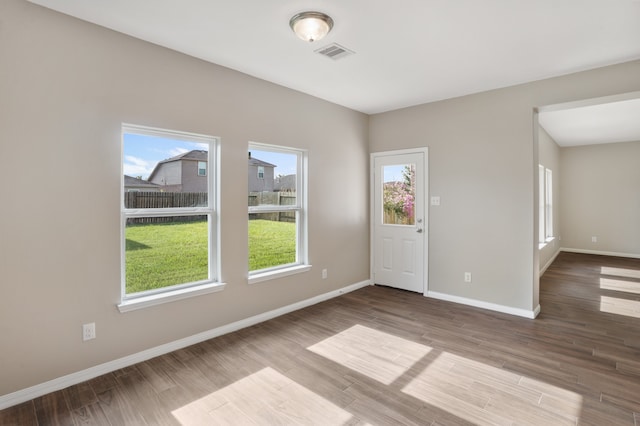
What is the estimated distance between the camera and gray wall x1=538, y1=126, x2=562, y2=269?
Answer: 6153 mm

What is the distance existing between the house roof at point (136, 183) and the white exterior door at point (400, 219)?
3264mm

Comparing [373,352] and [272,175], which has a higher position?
[272,175]

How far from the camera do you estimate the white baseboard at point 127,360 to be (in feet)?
7.25

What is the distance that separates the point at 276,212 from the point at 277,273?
0.72m

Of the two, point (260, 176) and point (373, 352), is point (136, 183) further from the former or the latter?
point (373, 352)

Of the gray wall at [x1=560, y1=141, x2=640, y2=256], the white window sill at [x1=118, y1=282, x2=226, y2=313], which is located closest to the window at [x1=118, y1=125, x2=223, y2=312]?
the white window sill at [x1=118, y1=282, x2=226, y2=313]

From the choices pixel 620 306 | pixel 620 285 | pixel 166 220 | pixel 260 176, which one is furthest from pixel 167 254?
pixel 620 285

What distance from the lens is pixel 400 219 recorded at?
493cm

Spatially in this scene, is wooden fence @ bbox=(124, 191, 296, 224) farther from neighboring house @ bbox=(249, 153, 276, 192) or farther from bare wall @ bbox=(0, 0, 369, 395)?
bare wall @ bbox=(0, 0, 369, 395)

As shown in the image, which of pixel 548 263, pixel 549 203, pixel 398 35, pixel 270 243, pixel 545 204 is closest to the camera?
pixel 398 35

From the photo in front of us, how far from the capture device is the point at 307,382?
2475 millimetres

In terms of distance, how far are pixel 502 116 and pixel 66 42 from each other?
4310 mm

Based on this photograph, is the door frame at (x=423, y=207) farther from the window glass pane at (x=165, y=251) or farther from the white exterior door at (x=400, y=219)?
the window glass pane at (x=165, y=251)

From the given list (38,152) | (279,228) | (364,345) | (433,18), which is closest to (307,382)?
(364,345)
